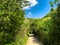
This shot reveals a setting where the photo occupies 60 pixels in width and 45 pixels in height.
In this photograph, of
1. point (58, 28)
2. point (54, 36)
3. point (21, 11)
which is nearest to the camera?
point (58, 28)

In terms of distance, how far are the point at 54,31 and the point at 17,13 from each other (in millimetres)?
3445

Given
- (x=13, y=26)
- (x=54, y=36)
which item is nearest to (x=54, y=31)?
(x=54, y=36)

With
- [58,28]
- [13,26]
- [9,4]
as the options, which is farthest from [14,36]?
[58,28]

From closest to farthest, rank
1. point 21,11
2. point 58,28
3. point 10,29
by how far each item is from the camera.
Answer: point 58,28
point 10,29
point 21,11

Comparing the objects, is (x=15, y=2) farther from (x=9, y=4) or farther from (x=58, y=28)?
(x=58, y=28)

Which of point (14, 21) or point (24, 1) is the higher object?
point (24, 1)

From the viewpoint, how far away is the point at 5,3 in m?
11.6

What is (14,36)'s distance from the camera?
13531mm

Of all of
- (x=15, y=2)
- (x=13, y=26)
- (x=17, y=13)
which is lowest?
(x=13, y=26)

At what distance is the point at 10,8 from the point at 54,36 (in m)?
3.70

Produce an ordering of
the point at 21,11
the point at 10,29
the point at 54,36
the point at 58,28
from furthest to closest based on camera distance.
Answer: the point at 21,11
the point at 10,29
the point at 54,36
the point at 58,28

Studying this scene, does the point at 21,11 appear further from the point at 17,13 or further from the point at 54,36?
the point at 54,36

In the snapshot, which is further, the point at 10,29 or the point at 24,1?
the point at 24,1

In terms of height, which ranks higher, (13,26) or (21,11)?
(21,11)
